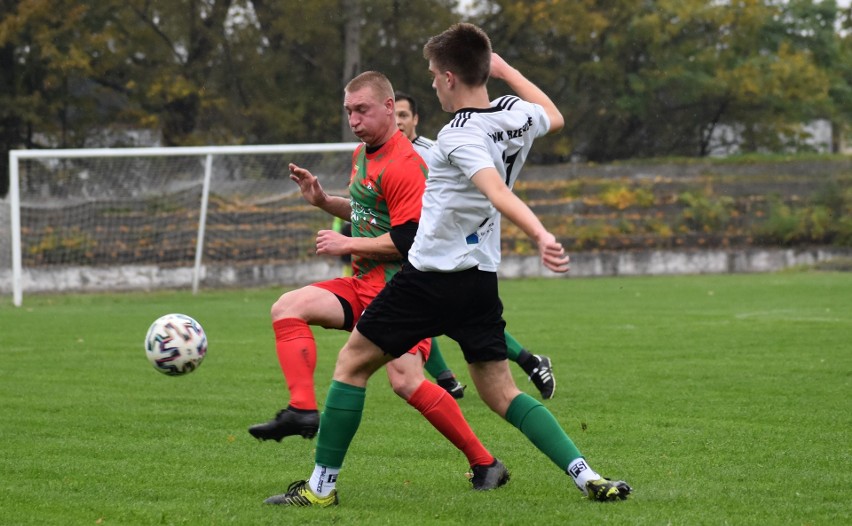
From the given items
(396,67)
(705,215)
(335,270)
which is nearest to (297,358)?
(335,270)

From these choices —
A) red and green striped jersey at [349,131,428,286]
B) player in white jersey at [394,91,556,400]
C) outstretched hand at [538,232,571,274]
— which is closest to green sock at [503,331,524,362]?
player in white jersey at [394,91,556,400]

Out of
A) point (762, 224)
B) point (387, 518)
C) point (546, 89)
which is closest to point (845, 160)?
point (762, 224)

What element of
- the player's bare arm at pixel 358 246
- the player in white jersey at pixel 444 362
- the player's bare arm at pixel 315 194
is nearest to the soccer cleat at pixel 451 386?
the player in white jersey at pixel 444 362

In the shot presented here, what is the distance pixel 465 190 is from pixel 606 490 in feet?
4.24

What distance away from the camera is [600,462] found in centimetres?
573

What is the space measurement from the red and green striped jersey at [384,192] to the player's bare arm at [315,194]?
21 centimetres

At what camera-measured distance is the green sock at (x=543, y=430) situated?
4762 mm

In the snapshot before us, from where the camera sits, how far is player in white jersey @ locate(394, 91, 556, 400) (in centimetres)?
755

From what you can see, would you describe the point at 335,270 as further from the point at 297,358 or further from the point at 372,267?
the point at 297,358

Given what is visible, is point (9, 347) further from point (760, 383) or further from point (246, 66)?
point (246, 66)

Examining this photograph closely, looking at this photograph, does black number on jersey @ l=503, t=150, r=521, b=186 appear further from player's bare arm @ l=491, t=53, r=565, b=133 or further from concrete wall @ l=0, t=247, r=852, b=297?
concrete wall @ l=0, t=247, r=852, b=297

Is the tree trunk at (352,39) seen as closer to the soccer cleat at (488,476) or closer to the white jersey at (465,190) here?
the soccer cleat at (488,476)

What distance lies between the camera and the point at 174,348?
6.06 m

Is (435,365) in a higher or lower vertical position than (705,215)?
lower
